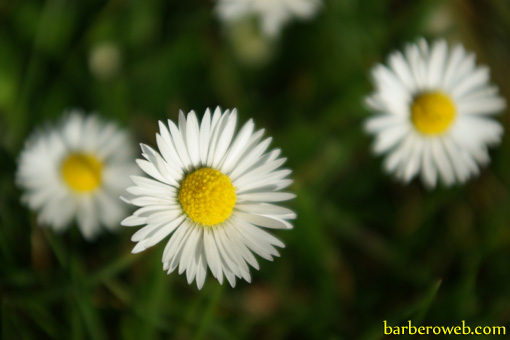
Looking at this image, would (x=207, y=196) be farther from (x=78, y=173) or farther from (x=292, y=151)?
(x=292, y=151)

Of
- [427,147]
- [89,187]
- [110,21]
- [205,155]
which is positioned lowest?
[205,155]

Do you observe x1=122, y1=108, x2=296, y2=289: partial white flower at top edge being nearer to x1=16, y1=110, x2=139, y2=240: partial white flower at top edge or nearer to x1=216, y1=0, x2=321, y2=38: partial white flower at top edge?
x1=16, y1=110, x2=139, y2=240: partial white flower at top edge

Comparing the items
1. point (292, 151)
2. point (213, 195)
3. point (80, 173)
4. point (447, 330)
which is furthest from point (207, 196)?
point (447, 330)

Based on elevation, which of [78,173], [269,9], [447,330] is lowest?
[447,330]

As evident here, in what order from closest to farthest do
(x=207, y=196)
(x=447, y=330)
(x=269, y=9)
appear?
1. (x=207, y=196)
2. (x=447, y=330)
3. (x=269, y=9)

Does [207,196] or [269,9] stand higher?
[269,9]

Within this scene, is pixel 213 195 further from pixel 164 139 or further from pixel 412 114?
pixel 412 114

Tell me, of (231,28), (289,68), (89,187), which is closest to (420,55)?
(289,68)
